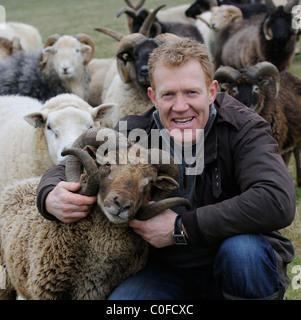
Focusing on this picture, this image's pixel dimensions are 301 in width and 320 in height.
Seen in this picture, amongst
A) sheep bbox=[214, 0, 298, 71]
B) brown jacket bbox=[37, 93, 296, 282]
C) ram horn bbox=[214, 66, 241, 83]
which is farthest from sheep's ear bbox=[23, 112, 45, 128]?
sheep bbox=[214, 0, 298, 71]

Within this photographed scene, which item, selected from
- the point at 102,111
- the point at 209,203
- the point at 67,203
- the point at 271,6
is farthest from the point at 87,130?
the point at 271,6

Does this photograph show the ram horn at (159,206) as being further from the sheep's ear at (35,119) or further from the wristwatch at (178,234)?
the sheep's ear at (35,119)

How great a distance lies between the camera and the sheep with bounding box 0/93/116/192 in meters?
3.92

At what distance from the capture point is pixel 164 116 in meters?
2.59

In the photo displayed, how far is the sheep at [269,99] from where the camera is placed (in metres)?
5.25

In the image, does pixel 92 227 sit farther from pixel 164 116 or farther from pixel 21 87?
pixel 21 87

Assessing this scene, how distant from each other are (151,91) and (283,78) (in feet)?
11.3

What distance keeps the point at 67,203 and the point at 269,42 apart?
5.60 m

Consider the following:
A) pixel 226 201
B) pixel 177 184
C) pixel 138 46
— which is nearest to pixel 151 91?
pixel 177 184

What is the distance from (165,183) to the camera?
98.3 inches

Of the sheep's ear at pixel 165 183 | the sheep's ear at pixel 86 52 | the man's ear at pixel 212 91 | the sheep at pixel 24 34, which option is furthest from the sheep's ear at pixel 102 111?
the sheep at pixel 24 34

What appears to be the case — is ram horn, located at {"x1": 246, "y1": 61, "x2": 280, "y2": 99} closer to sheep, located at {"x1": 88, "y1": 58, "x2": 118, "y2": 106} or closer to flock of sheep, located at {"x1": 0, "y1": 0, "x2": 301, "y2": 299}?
flock of sheep, located at {"x1": 0, "y1": 0, "x2": 301, "y2": 299}

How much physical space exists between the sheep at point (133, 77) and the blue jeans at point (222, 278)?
2.97 m

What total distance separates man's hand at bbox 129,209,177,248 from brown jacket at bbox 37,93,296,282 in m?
0.08
